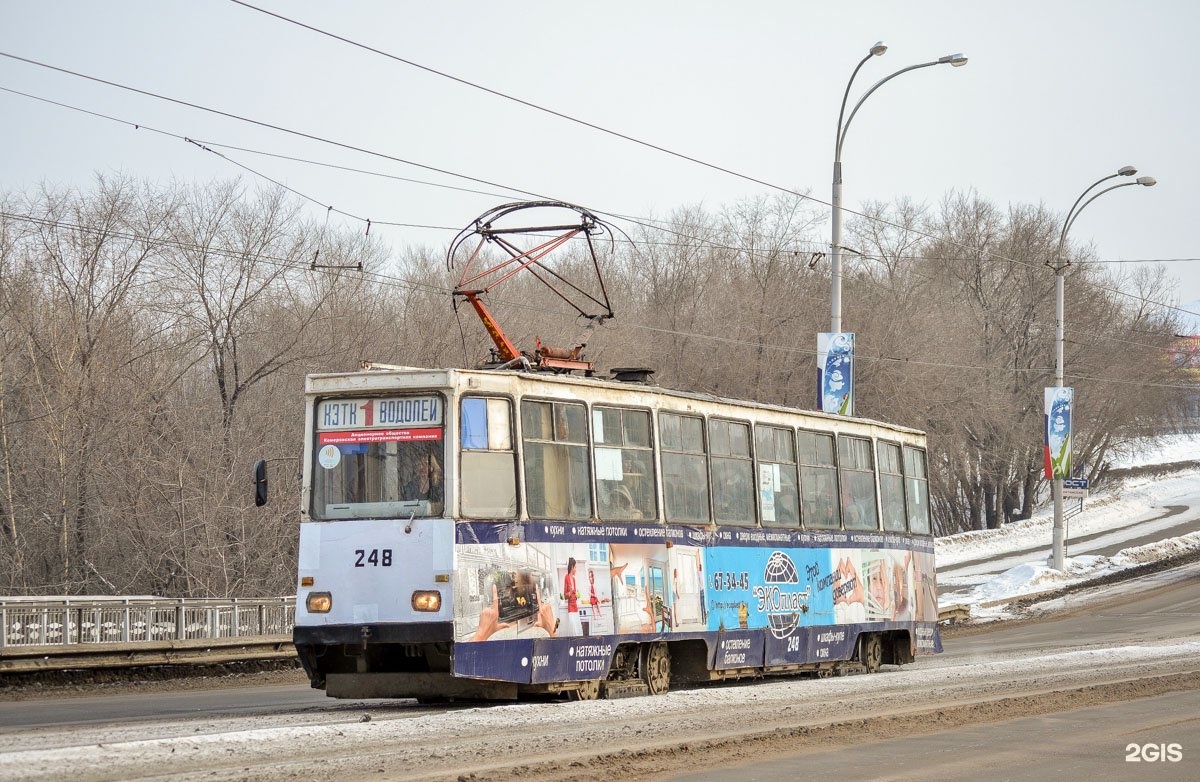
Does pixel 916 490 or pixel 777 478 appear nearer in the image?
pixel 777 478

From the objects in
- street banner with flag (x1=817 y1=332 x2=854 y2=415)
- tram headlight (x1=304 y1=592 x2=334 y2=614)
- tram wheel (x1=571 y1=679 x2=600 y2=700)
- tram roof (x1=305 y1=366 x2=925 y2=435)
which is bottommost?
tram wheel (x1=571 y1=679 x2=600 y2=700)

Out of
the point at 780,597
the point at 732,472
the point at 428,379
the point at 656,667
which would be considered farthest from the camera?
the point at 780,597

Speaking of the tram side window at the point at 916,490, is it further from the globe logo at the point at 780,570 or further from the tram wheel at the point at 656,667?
the tram wheel at the point at 656,667

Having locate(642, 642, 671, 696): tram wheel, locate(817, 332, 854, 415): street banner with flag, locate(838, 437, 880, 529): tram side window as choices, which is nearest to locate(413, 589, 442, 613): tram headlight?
locate(642, 642, 671, 696): tram wheel

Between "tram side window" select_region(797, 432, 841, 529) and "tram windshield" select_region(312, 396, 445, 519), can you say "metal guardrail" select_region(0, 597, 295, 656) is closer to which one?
"tram windshield" select_region(312, 396, 445, 519)

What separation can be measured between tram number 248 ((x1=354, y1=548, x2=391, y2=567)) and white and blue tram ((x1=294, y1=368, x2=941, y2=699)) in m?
0.01

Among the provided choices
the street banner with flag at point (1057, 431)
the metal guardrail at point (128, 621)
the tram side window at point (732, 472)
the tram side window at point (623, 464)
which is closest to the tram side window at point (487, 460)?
the tram side window at point (623, 464)

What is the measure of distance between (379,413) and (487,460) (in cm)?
110

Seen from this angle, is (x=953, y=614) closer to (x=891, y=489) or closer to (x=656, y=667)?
(x=891, y=489)

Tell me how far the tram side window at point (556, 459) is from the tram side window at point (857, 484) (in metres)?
5.77

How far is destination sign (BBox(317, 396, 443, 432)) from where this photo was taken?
43.4 feet

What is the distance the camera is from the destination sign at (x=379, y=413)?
13.2 meters

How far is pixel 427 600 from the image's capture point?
12711 mm

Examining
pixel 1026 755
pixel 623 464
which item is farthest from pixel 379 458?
pixel 1026 755
